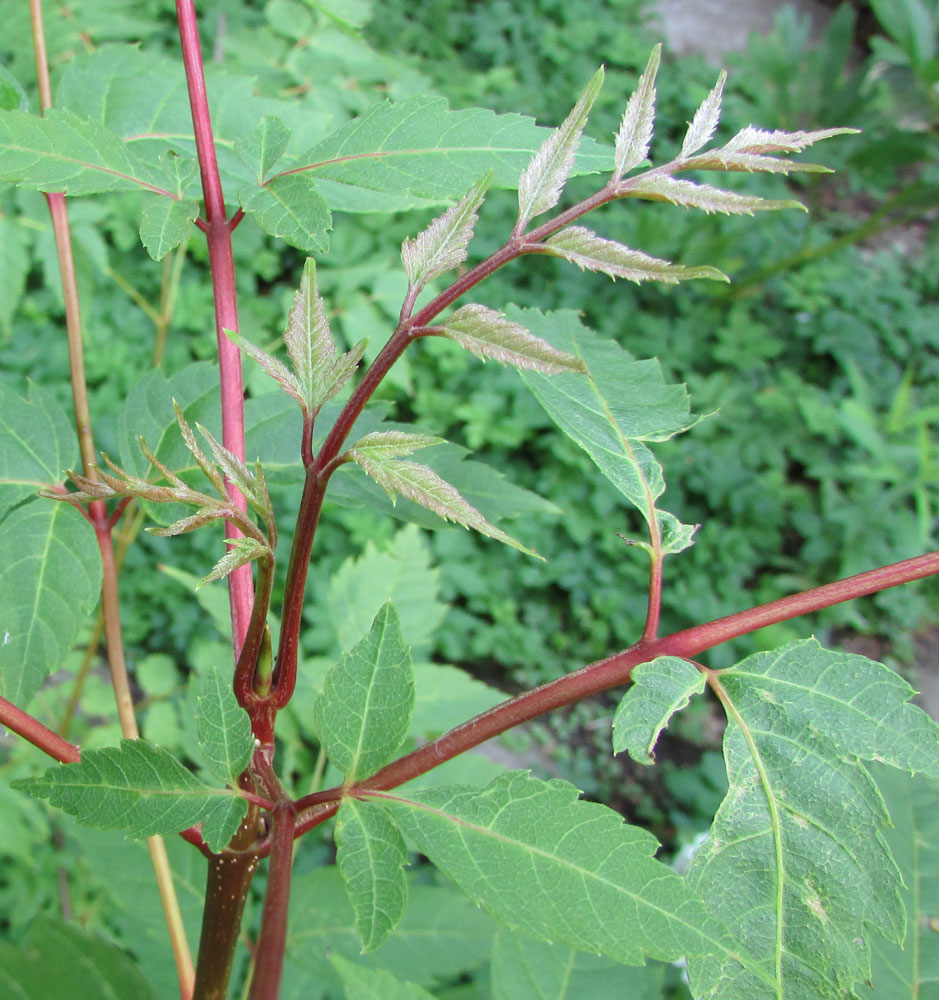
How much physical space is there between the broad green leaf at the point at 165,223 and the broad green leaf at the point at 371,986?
0.61 metres

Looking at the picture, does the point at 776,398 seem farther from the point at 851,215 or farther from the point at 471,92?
the point at 471,92

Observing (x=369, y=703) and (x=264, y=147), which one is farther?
(x=264, y=147)

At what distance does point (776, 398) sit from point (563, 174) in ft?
12.1

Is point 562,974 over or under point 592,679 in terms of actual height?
under

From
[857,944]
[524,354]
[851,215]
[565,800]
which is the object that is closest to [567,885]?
[565,800]

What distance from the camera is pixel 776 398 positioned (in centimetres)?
385

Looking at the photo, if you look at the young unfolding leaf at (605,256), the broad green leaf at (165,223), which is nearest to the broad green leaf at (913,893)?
the young unfolding leaf at (605,256)

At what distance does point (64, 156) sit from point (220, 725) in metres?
0.46

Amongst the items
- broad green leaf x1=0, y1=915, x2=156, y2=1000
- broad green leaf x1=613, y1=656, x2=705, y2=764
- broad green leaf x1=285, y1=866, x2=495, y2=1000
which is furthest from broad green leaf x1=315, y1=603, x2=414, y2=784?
broad green leaf x1=285, y1=866, x2=495, y2=1000

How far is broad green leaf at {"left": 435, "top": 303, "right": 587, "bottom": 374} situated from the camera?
1.34ft

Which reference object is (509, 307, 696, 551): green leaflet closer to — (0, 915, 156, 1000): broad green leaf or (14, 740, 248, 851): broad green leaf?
(14, 740, 248, 851): broad green leaf

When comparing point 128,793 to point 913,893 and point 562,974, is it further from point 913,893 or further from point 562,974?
point 913,893

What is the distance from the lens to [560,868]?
0.52 meters

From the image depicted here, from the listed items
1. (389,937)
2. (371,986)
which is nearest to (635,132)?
(371,986)
